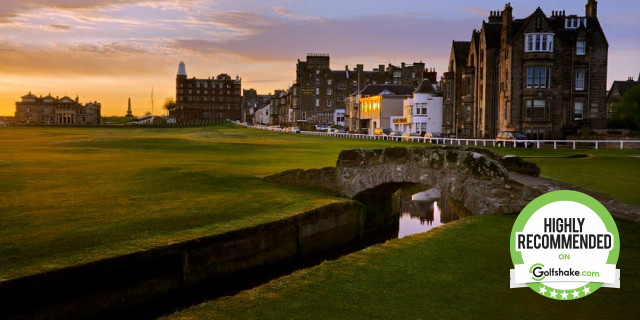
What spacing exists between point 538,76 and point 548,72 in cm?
108

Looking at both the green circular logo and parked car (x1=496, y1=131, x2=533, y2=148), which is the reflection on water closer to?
the green circular logo

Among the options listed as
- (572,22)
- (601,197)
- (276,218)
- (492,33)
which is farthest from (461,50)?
(276,218)

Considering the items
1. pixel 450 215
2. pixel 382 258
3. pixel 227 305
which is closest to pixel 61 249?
pixel 227 305

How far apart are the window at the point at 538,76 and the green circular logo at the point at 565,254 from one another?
163ft

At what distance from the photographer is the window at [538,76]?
5544 centimetres

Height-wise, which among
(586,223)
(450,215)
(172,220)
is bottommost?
(450,215)

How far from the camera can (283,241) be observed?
52.5ft

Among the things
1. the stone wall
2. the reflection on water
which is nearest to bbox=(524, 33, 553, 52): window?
the reflection on water

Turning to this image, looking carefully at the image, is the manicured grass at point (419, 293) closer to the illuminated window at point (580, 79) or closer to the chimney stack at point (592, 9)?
the illuminated window at point (580, 79)

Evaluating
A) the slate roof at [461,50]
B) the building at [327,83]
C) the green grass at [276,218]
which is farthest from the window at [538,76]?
the building at [327,83]

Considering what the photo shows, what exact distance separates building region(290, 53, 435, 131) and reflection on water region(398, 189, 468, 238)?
11265 cm

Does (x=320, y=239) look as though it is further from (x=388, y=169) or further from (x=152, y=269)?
(x=152, y=269)

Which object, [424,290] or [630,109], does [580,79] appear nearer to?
[630,109]

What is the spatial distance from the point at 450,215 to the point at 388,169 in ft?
25.8
